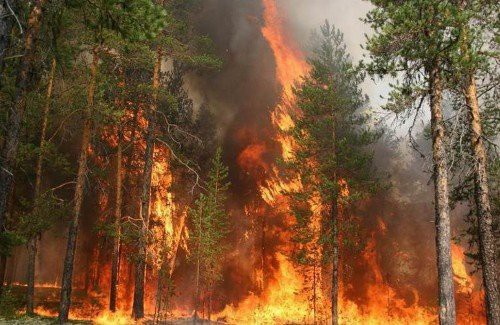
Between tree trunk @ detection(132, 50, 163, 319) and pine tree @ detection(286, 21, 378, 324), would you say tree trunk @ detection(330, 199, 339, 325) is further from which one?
tree trunk @ detection(132, 50, 163, 319)

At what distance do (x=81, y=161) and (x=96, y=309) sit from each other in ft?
45.1

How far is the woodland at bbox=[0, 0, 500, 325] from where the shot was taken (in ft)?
34.3

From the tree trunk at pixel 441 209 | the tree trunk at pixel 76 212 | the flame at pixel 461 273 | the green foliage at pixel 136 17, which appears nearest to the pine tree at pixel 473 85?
the tree trunk at pixel 441 209

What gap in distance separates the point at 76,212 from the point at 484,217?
1426cm

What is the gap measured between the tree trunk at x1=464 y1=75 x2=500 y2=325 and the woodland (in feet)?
0.16

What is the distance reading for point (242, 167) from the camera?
120 feet

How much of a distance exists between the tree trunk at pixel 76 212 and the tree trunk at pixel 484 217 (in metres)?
13.8

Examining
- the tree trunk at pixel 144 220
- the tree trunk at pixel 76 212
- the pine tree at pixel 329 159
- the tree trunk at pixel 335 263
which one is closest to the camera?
the tree trunk at pixel 76 212

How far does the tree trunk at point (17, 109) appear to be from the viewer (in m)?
7.94

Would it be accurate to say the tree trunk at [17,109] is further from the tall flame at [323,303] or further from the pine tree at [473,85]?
the tall flame at [323,303]

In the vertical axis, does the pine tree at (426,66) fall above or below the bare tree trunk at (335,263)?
above

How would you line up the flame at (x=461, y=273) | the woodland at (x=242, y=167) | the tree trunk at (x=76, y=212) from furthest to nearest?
the flame at (x=461, y=273)
the tree trunk at (x=76, y=212)
the woodland at (x=242, y=167)

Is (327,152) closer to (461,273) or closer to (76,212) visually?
(76,212)

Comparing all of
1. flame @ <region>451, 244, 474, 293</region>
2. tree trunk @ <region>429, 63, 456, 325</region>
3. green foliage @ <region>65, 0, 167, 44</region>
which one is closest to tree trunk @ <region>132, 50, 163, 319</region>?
green foliage @ <region>65, 0, 167, 44</region>
